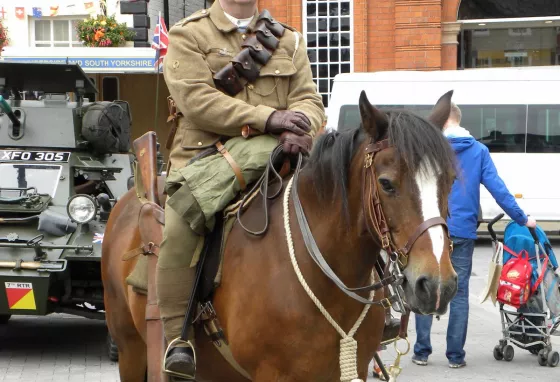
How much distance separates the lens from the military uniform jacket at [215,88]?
4.62 meters

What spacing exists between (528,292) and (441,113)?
5.06 metres

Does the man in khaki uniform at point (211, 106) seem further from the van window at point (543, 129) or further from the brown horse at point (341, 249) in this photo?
the van window at point (543, 129)

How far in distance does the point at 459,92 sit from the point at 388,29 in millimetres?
7281

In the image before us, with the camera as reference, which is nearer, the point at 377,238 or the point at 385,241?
the point at 385,241

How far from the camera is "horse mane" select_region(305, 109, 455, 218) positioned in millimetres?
3703

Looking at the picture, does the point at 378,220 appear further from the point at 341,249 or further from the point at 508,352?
the point at 508,352

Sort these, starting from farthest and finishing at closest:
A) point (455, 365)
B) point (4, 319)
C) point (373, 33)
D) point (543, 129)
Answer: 1. point (373, 33)
2. point (543, 129)
3. point (4, 319)
4. point (455, 365)

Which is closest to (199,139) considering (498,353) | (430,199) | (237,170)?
(237,170)

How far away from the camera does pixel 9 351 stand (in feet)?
31.5

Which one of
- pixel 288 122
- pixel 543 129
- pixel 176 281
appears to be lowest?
pixel 543 129

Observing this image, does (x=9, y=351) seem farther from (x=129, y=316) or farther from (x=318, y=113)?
(x=318, y=113)

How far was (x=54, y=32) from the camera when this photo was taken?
29016 mm

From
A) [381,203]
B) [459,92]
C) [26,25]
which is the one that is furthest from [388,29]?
[381,203]

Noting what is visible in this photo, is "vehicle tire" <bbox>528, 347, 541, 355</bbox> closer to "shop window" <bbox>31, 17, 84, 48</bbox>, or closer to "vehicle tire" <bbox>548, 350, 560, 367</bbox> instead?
"vehicle tire" <bbox>548, 350, 560, 367</bbox>
